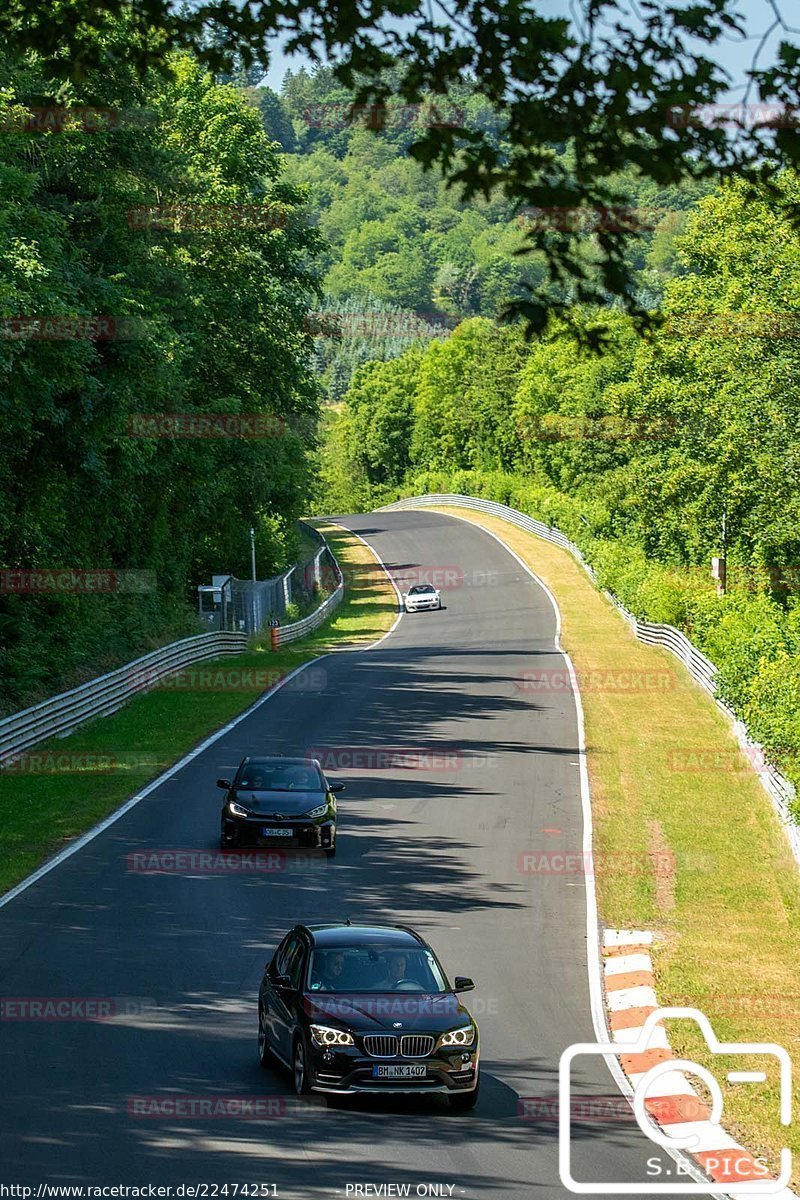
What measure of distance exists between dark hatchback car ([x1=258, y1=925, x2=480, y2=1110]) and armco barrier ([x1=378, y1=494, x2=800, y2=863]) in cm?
1415

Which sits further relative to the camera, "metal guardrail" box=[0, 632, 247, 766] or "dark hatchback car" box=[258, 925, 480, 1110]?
"metal guardrail" box=[0, 632, 247, 766]

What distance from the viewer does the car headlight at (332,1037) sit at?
12984mm

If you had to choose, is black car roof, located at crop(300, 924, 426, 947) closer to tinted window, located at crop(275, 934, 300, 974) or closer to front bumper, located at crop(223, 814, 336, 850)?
tinted window, located at crop(275, 934, 300, 974)

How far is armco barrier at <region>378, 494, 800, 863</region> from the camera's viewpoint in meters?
29.0

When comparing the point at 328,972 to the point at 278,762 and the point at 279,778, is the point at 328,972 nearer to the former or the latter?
the point at 279,778

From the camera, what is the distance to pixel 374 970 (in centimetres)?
1409

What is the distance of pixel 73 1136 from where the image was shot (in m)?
11.9

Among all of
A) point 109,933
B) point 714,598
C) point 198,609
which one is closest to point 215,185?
point 198,609

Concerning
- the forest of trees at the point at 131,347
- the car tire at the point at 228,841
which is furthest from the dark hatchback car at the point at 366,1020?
the forest of trees at the point at 131,347

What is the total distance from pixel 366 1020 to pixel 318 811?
11733 millimetres

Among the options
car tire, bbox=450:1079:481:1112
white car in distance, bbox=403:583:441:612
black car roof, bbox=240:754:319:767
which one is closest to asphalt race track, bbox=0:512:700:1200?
car tire, bbox=450:1079:481:1112

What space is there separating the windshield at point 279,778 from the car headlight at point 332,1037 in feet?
40.6

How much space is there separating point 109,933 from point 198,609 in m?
42.9

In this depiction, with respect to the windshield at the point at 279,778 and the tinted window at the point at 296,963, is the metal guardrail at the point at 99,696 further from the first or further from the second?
Answer: the tinted window at the point at 296,963
